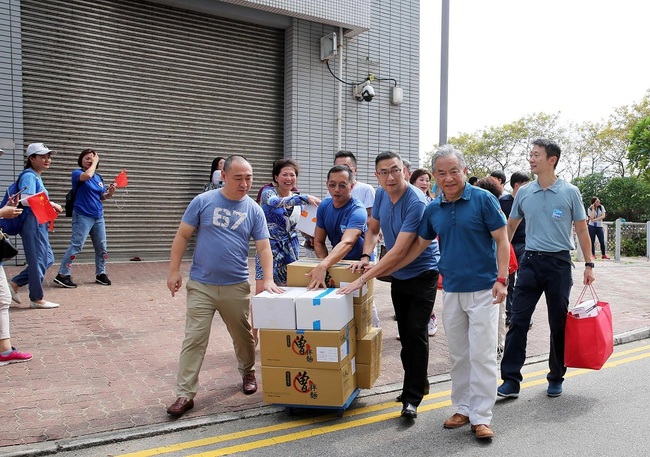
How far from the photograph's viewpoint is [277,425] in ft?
14.2

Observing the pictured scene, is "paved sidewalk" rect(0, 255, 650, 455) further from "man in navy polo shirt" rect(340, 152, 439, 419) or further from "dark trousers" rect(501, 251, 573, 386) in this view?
"dark trousers" rect(501, 251, 573, 386)

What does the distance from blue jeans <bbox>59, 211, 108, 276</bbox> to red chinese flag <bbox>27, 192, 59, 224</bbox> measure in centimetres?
176

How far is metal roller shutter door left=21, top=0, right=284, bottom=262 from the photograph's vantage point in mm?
9727

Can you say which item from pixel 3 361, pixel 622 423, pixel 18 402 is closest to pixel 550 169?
pixel 622 423

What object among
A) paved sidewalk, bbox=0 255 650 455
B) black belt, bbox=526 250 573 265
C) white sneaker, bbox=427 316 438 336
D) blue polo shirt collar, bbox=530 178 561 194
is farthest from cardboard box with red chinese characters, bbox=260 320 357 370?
white sneaker, bbox=427 316 438 336

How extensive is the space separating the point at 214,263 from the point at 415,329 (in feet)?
5.36

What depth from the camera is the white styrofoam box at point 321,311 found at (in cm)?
407

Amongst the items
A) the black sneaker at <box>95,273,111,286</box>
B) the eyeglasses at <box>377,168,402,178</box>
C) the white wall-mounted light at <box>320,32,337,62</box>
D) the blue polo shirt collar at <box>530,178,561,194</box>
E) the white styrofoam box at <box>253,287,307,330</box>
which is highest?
the white wall-mounted light at <box>320,32,337,62</box>

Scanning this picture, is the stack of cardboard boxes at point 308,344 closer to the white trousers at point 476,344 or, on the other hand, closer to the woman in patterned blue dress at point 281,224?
the white trousers at point 476,344

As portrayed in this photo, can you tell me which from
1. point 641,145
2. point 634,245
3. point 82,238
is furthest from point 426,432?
point 641,145

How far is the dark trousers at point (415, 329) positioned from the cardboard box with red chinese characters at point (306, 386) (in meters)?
0.47

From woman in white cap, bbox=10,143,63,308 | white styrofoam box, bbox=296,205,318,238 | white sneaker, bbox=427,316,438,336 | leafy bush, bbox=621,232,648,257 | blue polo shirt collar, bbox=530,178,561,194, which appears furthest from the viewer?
leafy bush, bbox=621,232,648,257

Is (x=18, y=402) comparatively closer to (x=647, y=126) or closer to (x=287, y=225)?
(x=287, y=225)

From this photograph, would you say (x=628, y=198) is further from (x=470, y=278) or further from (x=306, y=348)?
(x=306, y=348)
